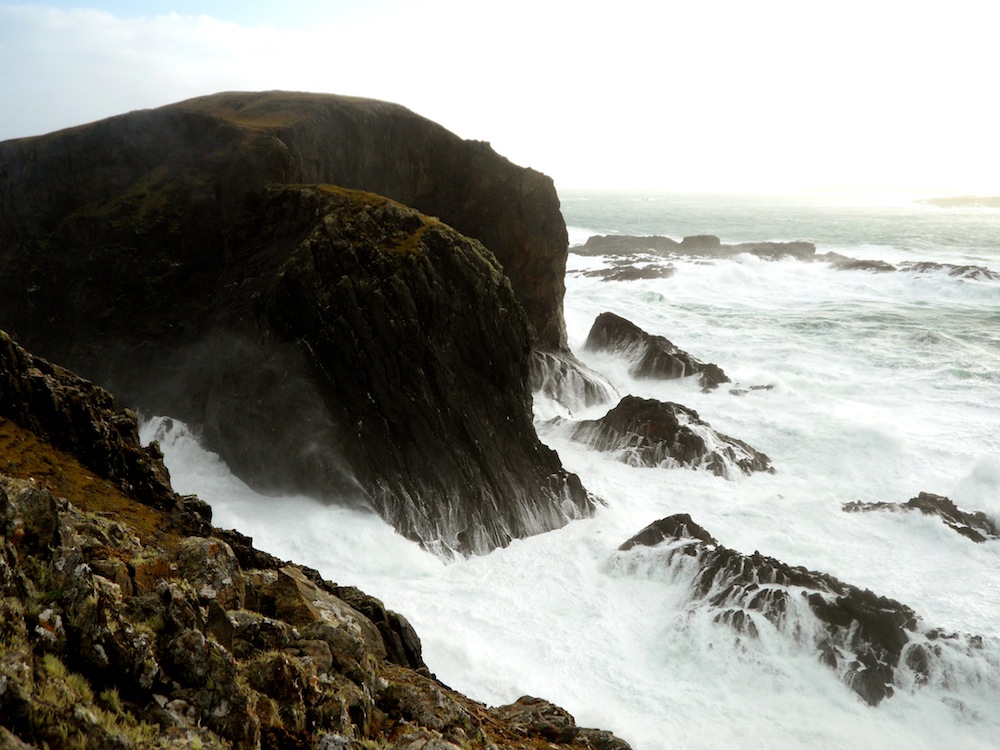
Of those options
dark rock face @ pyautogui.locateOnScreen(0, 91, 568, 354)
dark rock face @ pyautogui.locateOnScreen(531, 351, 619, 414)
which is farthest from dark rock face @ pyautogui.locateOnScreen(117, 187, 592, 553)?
dark rock face @ pyautogui.locateOnScreen(531, 351, 619, 414)

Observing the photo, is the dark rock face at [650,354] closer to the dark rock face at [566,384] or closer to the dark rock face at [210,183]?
the dark rock face at [566,384]

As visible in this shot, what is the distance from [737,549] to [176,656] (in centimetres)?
1883

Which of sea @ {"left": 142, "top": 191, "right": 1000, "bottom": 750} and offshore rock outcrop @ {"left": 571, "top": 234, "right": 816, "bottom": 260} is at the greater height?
offshore rock outcrop @ {"left": 571, "top": 234, "right": 816, "bottom": 260}

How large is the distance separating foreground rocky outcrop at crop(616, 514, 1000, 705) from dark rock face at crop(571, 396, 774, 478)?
26.5ft

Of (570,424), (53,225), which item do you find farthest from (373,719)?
(53,225)

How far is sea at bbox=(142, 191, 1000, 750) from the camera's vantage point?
1548cm

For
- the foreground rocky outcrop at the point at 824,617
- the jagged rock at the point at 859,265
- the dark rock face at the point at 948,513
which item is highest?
the jagged rock at the point at 859,265

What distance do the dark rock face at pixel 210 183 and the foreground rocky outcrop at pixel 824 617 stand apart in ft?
67.4

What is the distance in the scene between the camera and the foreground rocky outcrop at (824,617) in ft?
53.7

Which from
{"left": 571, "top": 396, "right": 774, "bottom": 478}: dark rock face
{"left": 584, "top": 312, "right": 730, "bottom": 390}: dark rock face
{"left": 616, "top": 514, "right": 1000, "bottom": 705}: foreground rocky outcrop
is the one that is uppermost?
{"left": 584, "top": 312, "right": 730, "bottom": 390}: dark rock face

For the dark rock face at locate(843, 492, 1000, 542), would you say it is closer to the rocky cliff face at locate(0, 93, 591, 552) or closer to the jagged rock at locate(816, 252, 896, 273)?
the rocky cliff face at locate(0, 93, 591, 552)

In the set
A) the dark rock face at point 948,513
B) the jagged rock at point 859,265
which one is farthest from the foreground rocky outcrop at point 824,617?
the jagged rock at point 859,265

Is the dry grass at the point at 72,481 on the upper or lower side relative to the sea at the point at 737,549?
upper

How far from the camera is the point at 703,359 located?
1724 inches
